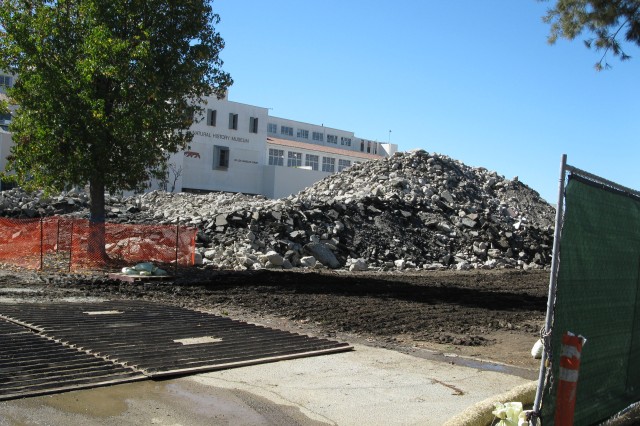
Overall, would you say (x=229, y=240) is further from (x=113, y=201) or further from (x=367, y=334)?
(x=367, y=334)

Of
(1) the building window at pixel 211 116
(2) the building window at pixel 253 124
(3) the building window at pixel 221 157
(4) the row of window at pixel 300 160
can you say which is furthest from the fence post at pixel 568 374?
(4) the row of window at pixel 300 160

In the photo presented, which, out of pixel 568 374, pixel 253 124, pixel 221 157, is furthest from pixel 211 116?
pixel 568 374

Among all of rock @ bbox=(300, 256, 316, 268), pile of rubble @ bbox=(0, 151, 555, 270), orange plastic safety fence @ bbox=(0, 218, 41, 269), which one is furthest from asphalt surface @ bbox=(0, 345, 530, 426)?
rock @ bbox=(300, 256, 316, 268)

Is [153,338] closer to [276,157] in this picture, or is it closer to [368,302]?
[368,302]

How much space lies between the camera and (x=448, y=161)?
3834 cm

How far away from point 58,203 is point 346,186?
48.2 feet

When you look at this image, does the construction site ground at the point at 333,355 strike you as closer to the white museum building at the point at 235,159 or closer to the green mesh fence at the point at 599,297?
the green mesh fence at the point at 599,297

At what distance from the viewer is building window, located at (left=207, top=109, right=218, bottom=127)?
219 ft

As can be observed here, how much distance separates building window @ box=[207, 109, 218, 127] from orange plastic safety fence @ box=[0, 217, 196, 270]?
160 ft

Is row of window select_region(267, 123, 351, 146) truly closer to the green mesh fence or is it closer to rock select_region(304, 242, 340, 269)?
rock select_region(304, 242, 340, 269)

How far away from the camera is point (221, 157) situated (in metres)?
66.2

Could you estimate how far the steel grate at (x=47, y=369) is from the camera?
6.16 m

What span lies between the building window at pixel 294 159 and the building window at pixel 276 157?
128 cm

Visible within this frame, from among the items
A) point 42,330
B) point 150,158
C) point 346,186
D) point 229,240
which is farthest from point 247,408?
point 346,186
